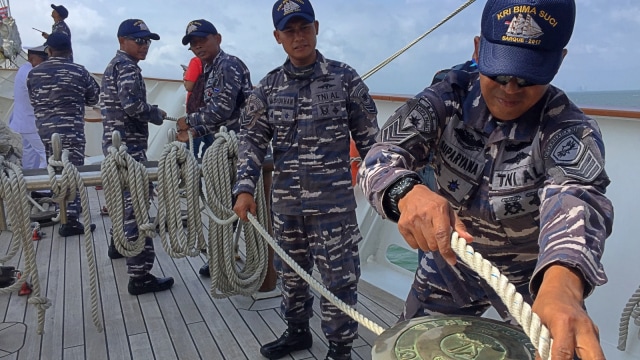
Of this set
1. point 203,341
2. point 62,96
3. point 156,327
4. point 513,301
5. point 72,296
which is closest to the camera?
point 513,301

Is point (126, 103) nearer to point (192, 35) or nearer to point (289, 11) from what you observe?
point (192, 35)

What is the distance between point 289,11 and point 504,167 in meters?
1.27

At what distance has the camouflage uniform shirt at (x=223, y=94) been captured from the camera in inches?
129

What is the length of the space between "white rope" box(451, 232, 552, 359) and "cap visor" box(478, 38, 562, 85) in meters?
0.41

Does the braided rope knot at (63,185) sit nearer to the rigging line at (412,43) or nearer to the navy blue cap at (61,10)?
the rigging line at (412,43)

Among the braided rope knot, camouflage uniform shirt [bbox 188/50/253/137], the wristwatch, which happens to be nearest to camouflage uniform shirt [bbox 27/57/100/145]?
camouflage uniform shirt [bbox 188/50/253/137]

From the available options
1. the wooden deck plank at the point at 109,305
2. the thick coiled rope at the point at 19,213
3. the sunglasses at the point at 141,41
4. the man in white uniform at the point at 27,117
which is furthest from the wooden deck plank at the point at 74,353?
the man in white uniform at the point at 27,117

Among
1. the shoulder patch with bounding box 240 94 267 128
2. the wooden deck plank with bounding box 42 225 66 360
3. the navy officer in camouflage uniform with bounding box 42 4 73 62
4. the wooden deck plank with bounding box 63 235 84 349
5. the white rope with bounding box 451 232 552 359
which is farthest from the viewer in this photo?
the navy officer in camouflage uniform with bounding box 42 4 73 62

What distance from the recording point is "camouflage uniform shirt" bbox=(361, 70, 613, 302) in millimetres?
1009

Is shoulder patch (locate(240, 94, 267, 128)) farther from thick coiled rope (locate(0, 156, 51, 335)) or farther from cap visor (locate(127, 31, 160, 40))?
cap visor (locate(127, 31, 160, 40))

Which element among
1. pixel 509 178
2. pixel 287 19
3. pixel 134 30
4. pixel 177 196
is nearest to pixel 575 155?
pixel 509 178

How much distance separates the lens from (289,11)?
214cm

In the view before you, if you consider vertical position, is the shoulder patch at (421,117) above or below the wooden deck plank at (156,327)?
above

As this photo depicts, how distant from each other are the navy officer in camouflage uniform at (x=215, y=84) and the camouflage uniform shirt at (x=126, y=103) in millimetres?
298
